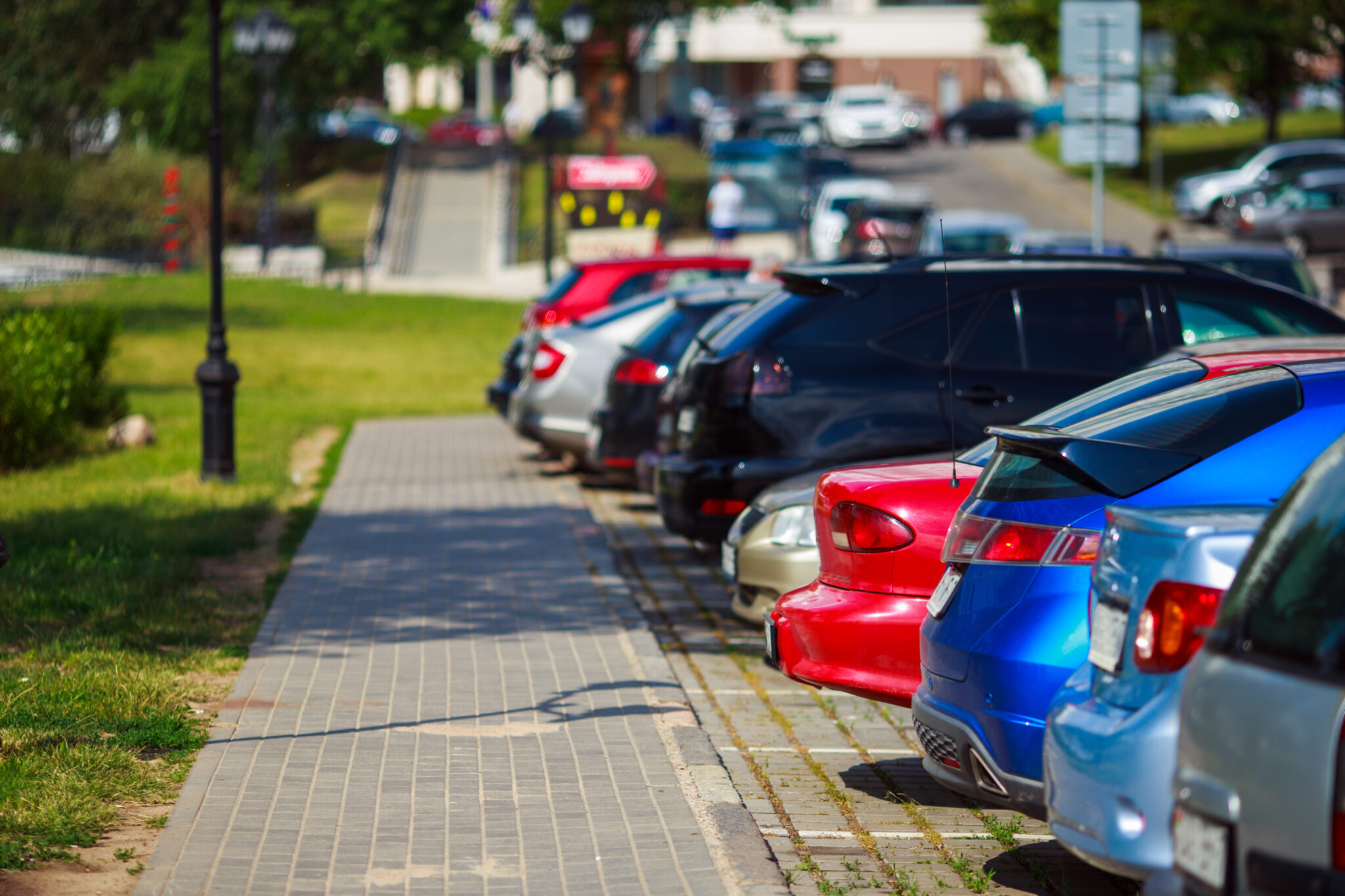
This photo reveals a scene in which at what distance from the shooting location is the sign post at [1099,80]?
16.3 m

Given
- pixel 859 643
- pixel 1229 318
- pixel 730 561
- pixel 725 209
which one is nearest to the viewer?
pixel 859 643

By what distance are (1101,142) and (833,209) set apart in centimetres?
1859

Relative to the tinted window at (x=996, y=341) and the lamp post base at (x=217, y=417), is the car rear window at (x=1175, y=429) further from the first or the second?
the lamp post base at (x=217, y=417)

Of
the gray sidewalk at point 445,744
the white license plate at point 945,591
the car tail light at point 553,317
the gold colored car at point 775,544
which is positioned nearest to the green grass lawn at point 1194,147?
the car tail light at point 553,317

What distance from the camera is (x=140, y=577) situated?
9000 millimetres

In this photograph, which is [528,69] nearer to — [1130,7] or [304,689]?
[1130,7]

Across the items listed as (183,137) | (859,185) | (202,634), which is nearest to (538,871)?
(202,634)

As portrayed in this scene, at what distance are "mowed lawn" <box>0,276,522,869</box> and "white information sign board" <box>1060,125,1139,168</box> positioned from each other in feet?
26.6

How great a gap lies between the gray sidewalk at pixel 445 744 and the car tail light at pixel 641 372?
62.2 inches

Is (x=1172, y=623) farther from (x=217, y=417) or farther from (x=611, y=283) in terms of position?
(x=611, y=283)

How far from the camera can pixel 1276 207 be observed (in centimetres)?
3497

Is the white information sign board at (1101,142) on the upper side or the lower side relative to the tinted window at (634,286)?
upper

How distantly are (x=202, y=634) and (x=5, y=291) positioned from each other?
19296 millimetres

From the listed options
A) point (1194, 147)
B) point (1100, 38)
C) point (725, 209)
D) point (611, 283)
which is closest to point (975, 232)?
point (725, 209)
